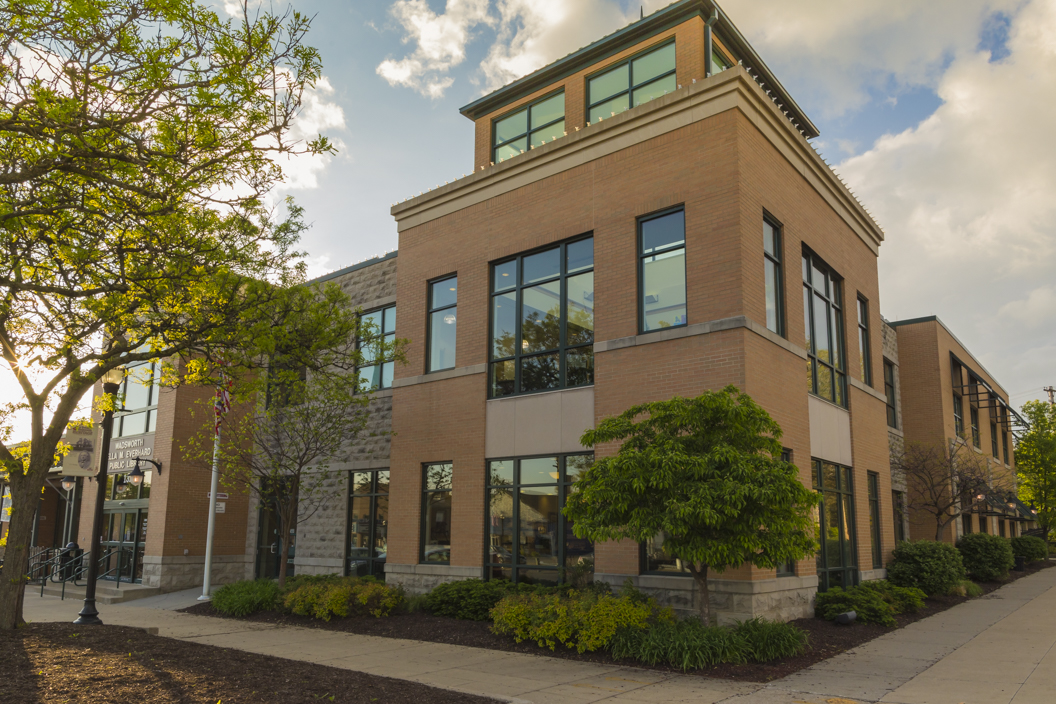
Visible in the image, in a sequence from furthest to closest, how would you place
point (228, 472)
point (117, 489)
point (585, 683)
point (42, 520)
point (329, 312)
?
1. point (42, 520)
2. point (117, 489)
3. point (228, 472)
4. point (329, 312)
5. point (585, 683)

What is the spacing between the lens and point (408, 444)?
1780 centimetres

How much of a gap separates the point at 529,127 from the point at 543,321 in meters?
5.49

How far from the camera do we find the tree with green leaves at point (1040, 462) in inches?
1620

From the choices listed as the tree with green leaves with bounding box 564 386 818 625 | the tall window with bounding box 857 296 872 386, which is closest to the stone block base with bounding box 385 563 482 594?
the tree with green leaves with bounding box 564 386 818 625

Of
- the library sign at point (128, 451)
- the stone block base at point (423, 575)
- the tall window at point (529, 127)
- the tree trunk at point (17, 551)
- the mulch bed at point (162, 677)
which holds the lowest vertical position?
the mulch bed at point (162, 677)

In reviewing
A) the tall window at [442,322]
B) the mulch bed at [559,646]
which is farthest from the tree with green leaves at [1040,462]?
the tall window at [442,322]

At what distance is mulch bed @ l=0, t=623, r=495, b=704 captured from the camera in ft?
25.0

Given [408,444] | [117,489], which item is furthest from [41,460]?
[117,489]

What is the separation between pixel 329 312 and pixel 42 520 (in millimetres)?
21353

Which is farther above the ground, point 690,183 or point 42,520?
point 690,183

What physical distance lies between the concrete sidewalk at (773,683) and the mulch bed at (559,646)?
273 mm

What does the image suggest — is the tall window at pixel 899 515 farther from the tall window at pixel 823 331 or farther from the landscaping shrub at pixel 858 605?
the landscaping shrub at pixel 858 605

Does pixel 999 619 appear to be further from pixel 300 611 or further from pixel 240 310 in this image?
pixel 240 310

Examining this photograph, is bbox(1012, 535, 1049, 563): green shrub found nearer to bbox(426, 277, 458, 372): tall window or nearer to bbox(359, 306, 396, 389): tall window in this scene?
A: bbox(426, 277, 458, 372): tall window
